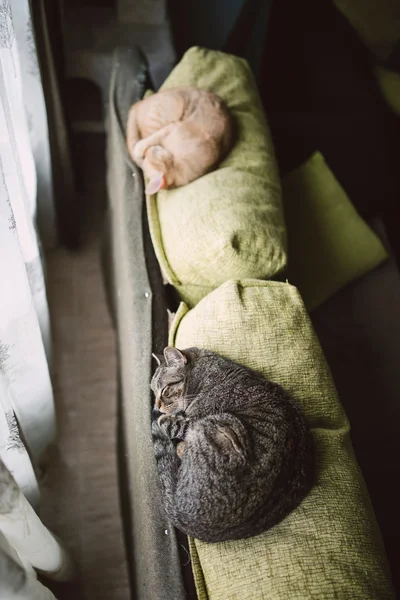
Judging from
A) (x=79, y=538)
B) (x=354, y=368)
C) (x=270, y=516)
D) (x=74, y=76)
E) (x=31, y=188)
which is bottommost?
(x=79, y=538)

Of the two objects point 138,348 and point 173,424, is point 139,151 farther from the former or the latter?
point 173,424

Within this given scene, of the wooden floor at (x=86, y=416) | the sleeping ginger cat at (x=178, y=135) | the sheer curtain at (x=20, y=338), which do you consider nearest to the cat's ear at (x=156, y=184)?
the sleeping ginger cat at (x=178, y=135)

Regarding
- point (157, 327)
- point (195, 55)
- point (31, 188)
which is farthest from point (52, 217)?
point (157, 327)

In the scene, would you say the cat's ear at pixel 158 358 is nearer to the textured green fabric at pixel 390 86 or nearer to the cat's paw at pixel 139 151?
the cat's paw at pixel 139 151

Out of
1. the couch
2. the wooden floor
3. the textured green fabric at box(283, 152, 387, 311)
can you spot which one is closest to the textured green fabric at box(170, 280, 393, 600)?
the couch

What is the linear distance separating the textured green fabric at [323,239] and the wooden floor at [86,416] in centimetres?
77

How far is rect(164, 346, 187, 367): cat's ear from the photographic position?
35.9 inches

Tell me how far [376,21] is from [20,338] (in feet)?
6.00

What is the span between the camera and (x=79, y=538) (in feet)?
4.27

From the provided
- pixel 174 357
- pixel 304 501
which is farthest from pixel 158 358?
pixel 304 501

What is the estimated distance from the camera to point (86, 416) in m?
1.52

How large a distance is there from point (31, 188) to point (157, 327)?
0.56 metres

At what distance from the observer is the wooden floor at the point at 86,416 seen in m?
1.29

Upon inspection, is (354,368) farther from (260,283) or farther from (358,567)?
(358,567)
